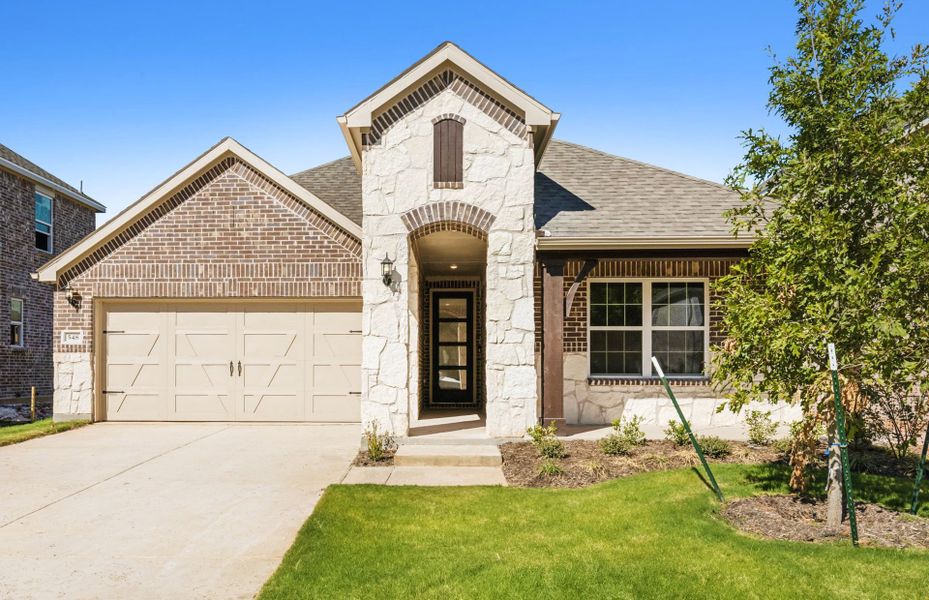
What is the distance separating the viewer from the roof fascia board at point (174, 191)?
11609mm

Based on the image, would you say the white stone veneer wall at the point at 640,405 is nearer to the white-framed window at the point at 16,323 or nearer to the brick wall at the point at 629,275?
the brick wall at the point at 629,275

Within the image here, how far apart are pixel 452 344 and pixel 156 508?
7.95 meters

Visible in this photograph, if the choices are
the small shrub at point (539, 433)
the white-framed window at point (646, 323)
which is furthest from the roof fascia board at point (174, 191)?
the small shrub at point (539, 433)

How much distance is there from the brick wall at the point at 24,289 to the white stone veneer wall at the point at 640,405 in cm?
1527

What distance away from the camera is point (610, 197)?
1200 centimetres

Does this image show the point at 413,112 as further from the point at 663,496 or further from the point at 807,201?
the point at 663,496

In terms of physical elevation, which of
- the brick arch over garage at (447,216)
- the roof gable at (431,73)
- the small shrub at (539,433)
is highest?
the roof gable at (431,73)

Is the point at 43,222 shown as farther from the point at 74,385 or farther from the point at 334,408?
the point at 334,408

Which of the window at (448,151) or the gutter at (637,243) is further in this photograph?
the gutter at (637,243)

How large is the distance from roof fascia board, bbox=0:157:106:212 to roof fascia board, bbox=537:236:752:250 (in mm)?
15157

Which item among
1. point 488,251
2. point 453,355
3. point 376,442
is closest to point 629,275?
point 488,251

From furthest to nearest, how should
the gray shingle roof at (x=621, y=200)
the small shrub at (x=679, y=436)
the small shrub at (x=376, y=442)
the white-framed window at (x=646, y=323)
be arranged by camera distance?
the white-framed window at (x=646, y=323)
the gray shingle roof at (x=621, y=200)
the small shrub at (x=679, y=436)
the small shrub at (x=376, y=442)

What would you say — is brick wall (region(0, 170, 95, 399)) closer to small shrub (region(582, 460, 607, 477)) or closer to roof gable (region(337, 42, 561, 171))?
roof gable (region(337, 42, 561, 171))

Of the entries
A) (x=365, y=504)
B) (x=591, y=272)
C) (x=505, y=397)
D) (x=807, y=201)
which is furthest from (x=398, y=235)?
(x=807, y=201)
